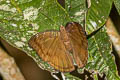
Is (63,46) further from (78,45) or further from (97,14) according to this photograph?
(97,14)

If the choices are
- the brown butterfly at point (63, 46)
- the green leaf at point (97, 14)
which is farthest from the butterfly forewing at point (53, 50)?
the green leaf at point (97, 14)

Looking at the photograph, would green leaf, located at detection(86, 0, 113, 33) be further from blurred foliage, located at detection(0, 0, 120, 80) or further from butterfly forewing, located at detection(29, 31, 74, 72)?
butterfly forewing, located at detection(29, 31, 74, 72)

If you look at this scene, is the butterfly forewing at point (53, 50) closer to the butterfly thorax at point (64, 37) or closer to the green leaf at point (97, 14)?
the butterfly thorax at point (64, 37)

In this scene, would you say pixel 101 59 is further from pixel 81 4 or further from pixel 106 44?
pixel 81 4

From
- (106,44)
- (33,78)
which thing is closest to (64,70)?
(106,44)

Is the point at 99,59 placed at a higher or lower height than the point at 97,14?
lower

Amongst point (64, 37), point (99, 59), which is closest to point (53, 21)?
point (64, 37)
